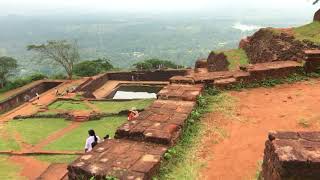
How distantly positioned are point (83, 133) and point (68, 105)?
702cm

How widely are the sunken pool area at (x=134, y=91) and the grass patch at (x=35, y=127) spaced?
29.8 ft

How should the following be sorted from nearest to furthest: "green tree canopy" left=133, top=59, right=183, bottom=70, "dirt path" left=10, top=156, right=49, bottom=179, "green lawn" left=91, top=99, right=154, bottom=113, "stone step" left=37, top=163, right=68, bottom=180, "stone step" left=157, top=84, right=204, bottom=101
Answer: "stone step" left=157, top=84, right=204, bottom=101, "stone step" left=37, top=163, right=68, bottom=180, "dirt path" left=10, top=156, right=49, bottom=179, "green lawn" left=91, top=99, right=154, bottom=113, "green tree canopy" left=133, top=59, right=183, bottom=70

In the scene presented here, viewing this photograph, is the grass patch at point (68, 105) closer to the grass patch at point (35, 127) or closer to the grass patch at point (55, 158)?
the grass patch at point (35, 127)

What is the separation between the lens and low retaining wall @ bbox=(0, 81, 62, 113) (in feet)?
87.9

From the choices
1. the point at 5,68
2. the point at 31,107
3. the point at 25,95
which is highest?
the point at 5,68

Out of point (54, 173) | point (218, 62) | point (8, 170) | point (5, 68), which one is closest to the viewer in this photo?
point (54, 173)

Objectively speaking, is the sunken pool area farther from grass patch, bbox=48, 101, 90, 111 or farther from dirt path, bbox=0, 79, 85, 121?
grass patch, bbox=48, 101, 90, 111

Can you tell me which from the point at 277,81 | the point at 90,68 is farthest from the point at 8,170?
the point at 90,68

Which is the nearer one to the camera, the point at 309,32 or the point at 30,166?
Answer: the point at 309,32

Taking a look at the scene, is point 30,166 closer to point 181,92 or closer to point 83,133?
point 83,133

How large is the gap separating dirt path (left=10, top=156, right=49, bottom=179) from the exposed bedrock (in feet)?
26.3

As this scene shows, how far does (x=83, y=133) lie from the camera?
53.0 ft

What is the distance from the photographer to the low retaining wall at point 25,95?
2678 cm

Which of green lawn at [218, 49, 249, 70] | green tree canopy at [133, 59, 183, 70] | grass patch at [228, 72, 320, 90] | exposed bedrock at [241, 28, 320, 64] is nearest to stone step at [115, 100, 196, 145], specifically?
grass patch at [228, 72, 320, 90]
